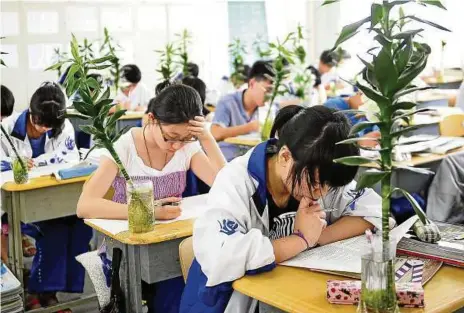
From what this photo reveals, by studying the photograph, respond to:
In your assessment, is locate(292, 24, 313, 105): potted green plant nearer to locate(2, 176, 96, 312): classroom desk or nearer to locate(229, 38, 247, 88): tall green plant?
locate(2, 176, 96, 312): classroom desk

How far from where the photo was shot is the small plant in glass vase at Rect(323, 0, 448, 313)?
1183mm

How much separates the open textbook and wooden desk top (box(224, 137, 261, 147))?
2.26 meters

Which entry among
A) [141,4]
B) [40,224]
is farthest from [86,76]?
[141,4]

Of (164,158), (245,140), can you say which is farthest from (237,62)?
(164,158)

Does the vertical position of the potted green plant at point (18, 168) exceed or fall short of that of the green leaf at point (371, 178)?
it falls short

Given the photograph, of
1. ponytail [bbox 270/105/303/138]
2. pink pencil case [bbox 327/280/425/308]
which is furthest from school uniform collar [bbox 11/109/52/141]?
pink pencil case [bbox 327/280/425/308]

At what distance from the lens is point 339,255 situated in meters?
1.68

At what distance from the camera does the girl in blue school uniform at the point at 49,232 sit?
3.30 m

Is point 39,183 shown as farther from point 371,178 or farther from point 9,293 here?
point 371,178

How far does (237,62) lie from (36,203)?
16.5 feet

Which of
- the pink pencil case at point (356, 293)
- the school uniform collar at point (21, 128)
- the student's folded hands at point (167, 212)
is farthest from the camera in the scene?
the school uniform collar at point (21, 128)

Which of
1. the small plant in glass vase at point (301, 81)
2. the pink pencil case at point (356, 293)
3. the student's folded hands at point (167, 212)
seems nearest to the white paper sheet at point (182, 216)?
the student's folded hands at point (167, 212)

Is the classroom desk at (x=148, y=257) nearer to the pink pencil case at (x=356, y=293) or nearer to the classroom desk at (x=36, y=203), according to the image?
the pink pencil case at (x=356, y=293)

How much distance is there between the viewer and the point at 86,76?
213cm
